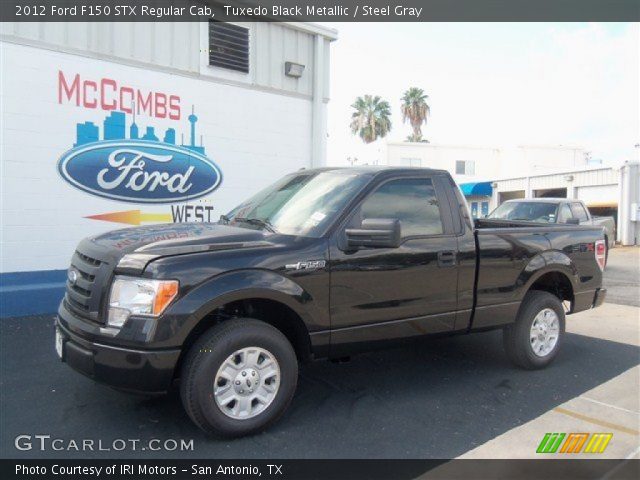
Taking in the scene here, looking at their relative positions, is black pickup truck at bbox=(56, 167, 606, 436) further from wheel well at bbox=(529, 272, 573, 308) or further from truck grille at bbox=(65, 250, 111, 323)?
wheel well at bbox=(529, 272, 573, 308)

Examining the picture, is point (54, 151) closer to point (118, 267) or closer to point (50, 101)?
point (50, 101)

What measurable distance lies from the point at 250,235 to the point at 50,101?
493 cm

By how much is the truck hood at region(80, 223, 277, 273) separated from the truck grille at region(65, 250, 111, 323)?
3.6 inches

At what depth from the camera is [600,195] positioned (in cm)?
2333

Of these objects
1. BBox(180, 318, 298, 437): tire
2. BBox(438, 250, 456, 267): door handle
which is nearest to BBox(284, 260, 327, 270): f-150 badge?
BBox(180, 318, 298, 437): tire

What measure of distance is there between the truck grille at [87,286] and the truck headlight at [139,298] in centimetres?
13

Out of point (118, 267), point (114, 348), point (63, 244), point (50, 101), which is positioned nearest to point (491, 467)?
point (114, 348)

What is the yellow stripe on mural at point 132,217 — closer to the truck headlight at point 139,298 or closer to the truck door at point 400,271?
the truck headlight at point 139,298

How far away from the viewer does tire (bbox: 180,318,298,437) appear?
11.2ft

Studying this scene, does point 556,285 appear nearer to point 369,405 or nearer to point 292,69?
point 369,405

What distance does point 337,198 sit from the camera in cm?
423

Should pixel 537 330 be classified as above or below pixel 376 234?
below

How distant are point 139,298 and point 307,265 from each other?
1.16 m

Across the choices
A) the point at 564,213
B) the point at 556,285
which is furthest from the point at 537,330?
the point at 564,213
